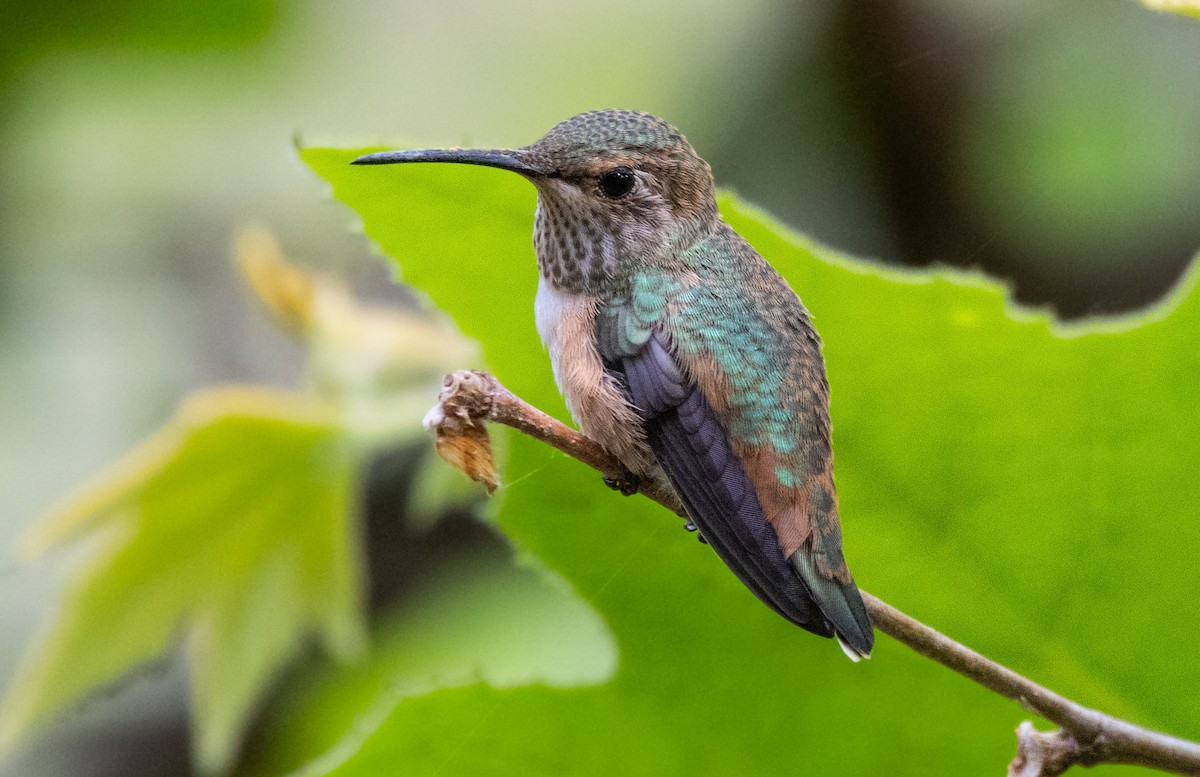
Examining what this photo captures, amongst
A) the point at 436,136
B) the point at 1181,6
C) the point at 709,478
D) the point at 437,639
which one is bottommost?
the point at 437,639

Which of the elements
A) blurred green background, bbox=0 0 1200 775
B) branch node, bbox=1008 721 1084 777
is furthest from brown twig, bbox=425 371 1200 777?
blurred green background, bbox=0 0 1200 775

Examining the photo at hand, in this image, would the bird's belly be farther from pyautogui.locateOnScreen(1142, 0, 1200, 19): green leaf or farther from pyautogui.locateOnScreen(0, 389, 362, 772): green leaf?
pyautogui.locateOnScreen(0, 389, 362, 772): green leaf

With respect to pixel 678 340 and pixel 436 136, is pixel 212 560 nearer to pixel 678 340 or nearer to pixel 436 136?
pixel 436 136

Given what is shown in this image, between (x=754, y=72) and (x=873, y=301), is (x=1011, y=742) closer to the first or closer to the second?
(x=873, y=301)

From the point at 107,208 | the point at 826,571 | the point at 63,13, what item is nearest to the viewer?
the point at 826,571

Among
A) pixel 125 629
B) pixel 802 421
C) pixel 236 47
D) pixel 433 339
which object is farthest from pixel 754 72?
pixel 802 421

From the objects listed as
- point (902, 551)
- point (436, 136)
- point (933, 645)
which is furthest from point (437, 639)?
point (933, 645)

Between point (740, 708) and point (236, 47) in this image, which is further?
point (236, 47)
